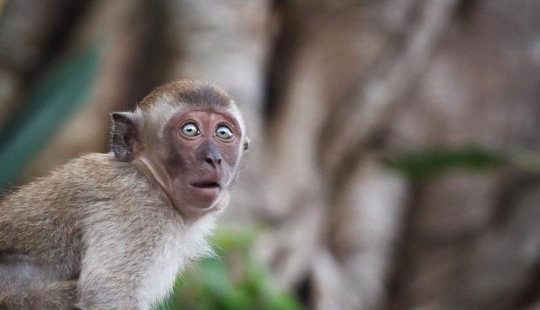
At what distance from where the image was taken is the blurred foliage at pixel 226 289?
513cm

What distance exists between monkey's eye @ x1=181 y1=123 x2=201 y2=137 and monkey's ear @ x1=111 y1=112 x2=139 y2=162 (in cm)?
19

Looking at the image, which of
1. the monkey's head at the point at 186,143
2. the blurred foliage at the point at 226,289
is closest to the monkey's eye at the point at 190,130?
the monkey's head at the point at 186,143

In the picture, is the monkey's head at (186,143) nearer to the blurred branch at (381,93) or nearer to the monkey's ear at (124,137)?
the monkey's ear at (124,137)

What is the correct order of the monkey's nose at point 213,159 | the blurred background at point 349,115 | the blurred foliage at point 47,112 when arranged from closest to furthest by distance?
the monkey's nose at point 213,159 < the blurred foliage at point 47,112 < the blurred background at point 349,115

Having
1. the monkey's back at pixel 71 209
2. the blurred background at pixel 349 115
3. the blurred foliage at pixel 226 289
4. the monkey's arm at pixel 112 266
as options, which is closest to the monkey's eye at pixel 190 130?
the monkey's back at pixel 71 209

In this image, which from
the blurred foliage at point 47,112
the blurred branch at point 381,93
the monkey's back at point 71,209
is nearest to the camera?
the monkey's back at point 71,209

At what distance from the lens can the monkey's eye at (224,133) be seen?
3389 mm

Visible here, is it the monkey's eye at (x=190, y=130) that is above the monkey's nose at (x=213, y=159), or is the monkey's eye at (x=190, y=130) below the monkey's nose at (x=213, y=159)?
above

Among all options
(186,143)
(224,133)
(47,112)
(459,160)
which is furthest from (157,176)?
(459,160)

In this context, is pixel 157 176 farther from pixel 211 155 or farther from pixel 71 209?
pixel 71 209

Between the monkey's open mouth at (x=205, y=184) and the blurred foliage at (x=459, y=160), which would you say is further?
the blurred foliage at (x=459, y=160)

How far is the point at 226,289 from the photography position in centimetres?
516

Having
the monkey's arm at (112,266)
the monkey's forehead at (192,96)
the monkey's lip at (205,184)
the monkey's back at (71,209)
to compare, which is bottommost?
the monkey's arm at (112,266)

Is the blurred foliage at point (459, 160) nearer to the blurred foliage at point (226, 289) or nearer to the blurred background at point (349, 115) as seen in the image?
the blurred background at point (349, 115)
